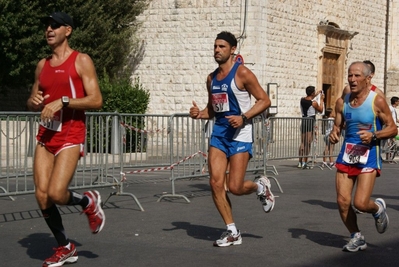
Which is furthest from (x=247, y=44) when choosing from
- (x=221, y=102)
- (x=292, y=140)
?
(x=221, y=102)

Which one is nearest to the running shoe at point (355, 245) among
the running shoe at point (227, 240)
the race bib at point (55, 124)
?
the running shoe at point (227, 240)

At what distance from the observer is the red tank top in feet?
24.4

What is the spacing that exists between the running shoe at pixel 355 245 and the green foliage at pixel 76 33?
16.8 m

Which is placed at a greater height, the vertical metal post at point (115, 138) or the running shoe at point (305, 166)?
the vertical metal post at point (115, 138)

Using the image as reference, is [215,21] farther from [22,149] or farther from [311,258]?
[311,258]

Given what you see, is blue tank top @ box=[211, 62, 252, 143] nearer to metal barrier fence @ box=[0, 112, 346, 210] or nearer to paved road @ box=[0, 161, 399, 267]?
paved road @ box=[0, 161, 399, 267]

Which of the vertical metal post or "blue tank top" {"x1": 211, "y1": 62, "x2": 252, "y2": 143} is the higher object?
"blue tank top" {"x1": 211, "y1": 62, "x2": 252, "y2": 143}

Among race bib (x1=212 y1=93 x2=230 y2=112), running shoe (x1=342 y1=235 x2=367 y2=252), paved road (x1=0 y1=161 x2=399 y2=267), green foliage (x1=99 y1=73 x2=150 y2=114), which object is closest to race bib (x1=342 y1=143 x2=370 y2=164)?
running shoe (x1=342 y1=235 x2=367 y2=252)

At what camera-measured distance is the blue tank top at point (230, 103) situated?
870cm

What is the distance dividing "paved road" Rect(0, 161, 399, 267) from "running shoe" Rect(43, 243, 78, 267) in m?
0.11

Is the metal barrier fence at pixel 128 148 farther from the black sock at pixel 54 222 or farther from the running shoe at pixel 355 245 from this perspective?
the running shoe at pixel 355 245

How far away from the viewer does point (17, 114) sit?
11203mm

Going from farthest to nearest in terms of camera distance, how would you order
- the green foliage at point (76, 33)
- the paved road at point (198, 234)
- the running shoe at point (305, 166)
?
the green foliage at point (76, 33)
the running shoe at point (305, 166)
the paved road at point (198, 234)

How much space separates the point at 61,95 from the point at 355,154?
2.80 metres
